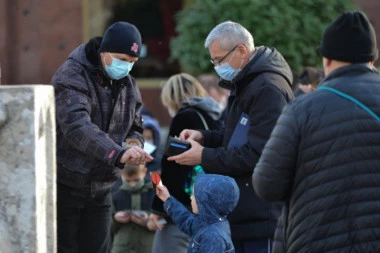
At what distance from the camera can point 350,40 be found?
3.80 metres

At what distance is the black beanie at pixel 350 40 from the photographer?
12.5 ft

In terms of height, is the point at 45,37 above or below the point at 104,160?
below

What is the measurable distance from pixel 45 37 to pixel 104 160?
8.13m

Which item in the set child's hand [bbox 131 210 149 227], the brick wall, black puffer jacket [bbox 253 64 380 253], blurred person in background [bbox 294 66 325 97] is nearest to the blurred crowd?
black puffer jacket [bbox 253 64 380 253]

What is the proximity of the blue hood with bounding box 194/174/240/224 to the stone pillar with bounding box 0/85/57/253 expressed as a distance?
1105mm

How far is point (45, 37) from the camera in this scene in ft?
42.4

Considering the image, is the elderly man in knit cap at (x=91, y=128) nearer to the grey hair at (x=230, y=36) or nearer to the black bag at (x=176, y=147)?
the black bag at (x=176, y=147)

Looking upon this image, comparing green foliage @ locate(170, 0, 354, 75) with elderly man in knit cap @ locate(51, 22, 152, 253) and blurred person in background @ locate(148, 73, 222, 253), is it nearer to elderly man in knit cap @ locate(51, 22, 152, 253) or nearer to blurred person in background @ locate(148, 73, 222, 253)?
blurred person in background @ locate(148, 73, 222, 253)

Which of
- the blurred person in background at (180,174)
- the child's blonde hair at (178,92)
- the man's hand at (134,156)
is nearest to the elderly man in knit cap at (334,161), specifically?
the man's hand at (134,156)

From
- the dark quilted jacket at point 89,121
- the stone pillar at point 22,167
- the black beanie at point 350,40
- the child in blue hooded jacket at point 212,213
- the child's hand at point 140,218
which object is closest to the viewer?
the stone pillar at point 22,167

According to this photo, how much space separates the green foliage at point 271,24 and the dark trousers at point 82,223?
203 inches

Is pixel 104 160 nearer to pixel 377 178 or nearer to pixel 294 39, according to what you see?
pixel 377 178

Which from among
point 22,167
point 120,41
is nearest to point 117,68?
point 120,41

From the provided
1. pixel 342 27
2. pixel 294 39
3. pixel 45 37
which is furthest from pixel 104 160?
pixel 45 37
